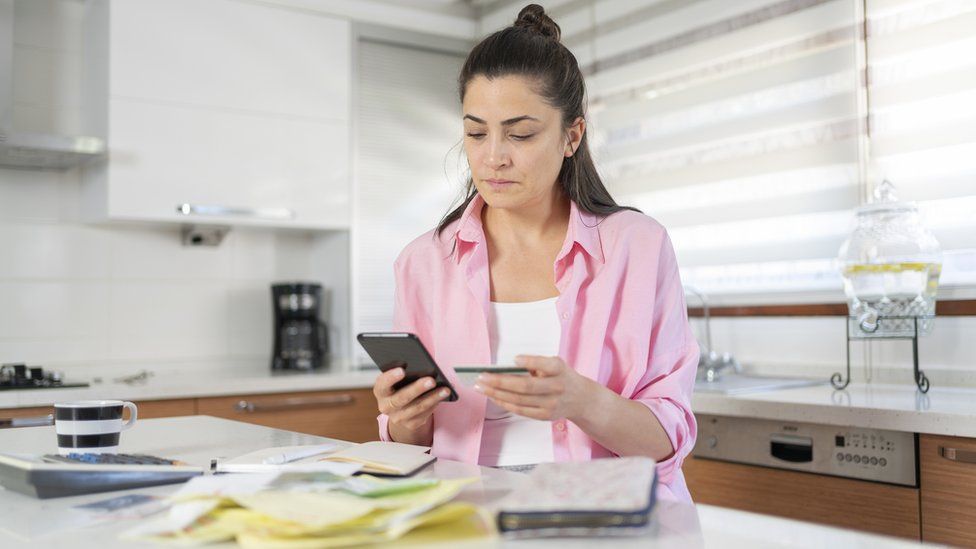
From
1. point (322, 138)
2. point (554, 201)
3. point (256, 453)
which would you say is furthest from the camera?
point (322, 138)

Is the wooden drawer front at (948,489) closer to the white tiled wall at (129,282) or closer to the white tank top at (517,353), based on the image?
the white tank top at (517,353)

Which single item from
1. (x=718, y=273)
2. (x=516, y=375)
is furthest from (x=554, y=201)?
(x=718, y=273)

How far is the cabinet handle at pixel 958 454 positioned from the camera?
188cm

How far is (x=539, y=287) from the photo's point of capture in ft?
5.32

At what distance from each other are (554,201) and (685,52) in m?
1.68

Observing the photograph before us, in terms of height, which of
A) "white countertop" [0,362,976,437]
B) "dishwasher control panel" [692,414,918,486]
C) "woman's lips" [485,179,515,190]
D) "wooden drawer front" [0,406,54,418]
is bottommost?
"dishwasher control panel" [692,414,918,486]

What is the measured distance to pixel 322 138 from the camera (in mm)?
3463

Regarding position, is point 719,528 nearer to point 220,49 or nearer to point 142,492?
point 142,492

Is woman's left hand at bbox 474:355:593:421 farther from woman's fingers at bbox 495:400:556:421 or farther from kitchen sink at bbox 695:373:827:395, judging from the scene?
kitchen sink at bbox 695:373:827:395

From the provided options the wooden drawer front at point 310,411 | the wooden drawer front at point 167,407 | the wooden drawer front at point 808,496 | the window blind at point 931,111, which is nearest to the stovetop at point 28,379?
the wooden drawer front at point 167,407

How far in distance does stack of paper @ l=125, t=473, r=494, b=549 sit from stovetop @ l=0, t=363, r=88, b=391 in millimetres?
2043

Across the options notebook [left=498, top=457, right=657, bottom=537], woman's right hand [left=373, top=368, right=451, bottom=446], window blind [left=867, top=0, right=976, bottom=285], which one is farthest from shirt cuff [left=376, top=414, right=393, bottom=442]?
window blind [left=867, top=0, right=976, bottom=285]

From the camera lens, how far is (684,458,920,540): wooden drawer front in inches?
80.0

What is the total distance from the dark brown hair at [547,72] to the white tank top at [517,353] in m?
0.21
